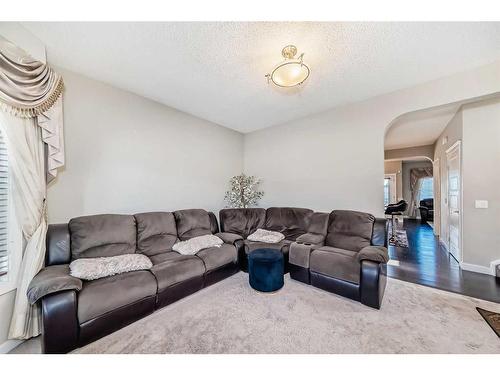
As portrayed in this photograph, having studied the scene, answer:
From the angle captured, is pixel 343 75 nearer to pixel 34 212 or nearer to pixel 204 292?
pixel 204 292

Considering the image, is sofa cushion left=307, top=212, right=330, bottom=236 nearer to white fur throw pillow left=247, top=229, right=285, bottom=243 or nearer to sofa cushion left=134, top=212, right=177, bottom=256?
white fur throw pillow left=247, top=229, right=285, bottom=243

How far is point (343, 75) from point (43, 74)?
11.0ft

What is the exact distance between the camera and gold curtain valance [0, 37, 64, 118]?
1.57 meters

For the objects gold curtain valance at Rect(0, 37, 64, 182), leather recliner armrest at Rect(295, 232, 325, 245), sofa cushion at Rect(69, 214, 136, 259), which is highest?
gold curtain valance at Rect(0, 37, 64, 182)

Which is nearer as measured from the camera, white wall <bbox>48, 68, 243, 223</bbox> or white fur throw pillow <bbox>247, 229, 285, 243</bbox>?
white wall <bbox>48, 68, 243, 223</bbox>

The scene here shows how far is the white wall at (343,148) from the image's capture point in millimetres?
2623

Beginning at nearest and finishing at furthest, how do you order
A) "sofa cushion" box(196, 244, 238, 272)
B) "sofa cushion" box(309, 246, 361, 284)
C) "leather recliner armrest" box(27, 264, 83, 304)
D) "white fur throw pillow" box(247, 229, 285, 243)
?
"leather recliner armrest" box(27, 264, 83, 304), "sofa cushion" box(309, 246, 361, 284), "sofa cushion" box(196, 244, 238, 272), "white fur throw pillow" box(247, 229, 285, 243)

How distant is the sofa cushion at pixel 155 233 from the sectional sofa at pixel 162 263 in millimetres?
12

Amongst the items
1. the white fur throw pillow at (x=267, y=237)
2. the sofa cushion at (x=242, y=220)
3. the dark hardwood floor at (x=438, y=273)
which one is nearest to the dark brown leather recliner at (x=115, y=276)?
the white fur throw pillow at (x=267, y=237)

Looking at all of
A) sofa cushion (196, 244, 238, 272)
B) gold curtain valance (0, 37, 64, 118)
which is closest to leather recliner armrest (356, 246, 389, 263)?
sofa cushion (196, 244, 238, 272)

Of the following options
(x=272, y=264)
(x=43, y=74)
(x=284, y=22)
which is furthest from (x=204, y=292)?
(x=284, y=22)

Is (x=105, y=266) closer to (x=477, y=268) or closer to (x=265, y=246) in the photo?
(x=265, y=246)

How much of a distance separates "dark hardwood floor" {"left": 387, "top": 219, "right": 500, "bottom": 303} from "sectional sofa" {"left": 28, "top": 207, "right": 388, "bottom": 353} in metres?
0.88

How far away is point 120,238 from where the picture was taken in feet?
7.80
